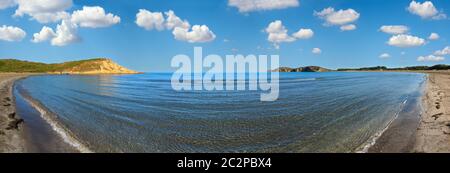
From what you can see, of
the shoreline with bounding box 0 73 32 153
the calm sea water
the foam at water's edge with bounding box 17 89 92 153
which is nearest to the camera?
the shoreline with bounding box 0 73 32 153

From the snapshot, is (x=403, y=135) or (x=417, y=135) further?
(x=403, y=135)

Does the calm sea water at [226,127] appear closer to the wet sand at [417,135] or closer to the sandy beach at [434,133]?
the wet sand at [417,135]

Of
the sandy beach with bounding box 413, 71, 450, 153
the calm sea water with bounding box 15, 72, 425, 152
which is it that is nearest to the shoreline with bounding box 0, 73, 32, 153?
the calm sea water with bounding box 15, 72, 425, 152

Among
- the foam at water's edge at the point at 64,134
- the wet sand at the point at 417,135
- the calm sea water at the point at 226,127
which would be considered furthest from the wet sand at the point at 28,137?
the wet sand at the point at 417,135

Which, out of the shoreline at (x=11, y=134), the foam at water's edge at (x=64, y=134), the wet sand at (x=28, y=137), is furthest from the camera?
the foam at water's edge at (x=64, y=134)

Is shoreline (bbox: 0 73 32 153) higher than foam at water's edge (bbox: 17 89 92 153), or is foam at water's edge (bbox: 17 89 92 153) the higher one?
shoreline (bbox: 0 73 32 153)

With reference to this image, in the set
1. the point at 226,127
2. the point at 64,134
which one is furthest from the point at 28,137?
the point at 226,127

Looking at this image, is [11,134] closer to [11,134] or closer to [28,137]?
[11,134]

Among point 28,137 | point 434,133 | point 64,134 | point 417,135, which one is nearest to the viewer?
point 28,137

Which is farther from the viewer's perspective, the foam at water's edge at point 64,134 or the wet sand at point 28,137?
the foam at water's edge at point 64,134

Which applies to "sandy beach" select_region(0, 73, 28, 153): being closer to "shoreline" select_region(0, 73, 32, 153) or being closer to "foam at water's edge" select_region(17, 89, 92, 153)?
"shoreline" select_region(0, 73, 32, 153)

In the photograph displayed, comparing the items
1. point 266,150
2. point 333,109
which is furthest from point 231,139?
point 333,109
